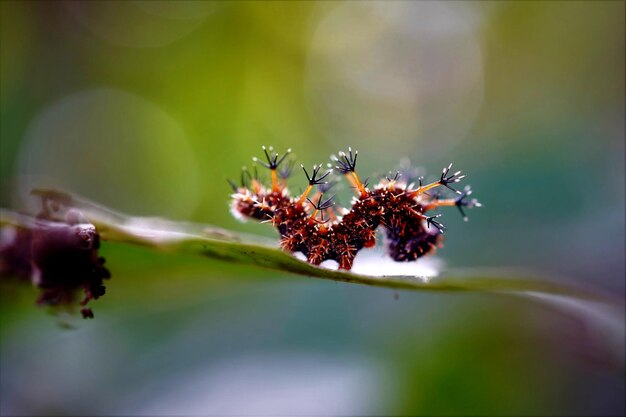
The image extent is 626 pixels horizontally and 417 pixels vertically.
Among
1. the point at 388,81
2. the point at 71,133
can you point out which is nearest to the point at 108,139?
the point at 71,133

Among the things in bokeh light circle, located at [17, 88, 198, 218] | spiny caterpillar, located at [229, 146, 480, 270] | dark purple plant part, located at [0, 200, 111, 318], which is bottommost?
dark purple plant part, located at [0, 200, 111, 318]

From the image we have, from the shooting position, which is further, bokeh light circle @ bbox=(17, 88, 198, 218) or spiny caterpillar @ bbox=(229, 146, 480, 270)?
bokeh light circle @ bbox=(17, 88, 198, 218)

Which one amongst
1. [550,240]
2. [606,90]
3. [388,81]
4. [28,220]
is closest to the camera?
[28,220]

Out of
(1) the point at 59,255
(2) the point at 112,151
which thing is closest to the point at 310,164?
(2) the point at 112,151

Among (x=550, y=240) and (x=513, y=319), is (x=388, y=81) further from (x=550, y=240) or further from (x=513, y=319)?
(x=513, y=319)

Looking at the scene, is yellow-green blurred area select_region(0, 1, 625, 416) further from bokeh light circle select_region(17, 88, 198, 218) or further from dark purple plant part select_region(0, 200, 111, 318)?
dark purple plant part select_region(0, 200, 111, 318)

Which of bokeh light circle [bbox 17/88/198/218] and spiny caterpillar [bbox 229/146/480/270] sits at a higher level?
bokeh light circle [bbox 17/88/198/218]

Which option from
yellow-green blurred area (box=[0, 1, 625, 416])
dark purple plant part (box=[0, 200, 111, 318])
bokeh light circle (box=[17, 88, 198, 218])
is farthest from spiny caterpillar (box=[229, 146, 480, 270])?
bokeh light circle (box=[17, 88, 198, 218])

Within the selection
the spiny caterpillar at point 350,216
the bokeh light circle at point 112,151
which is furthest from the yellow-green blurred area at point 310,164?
the spiny caterpillar at point 350,216
